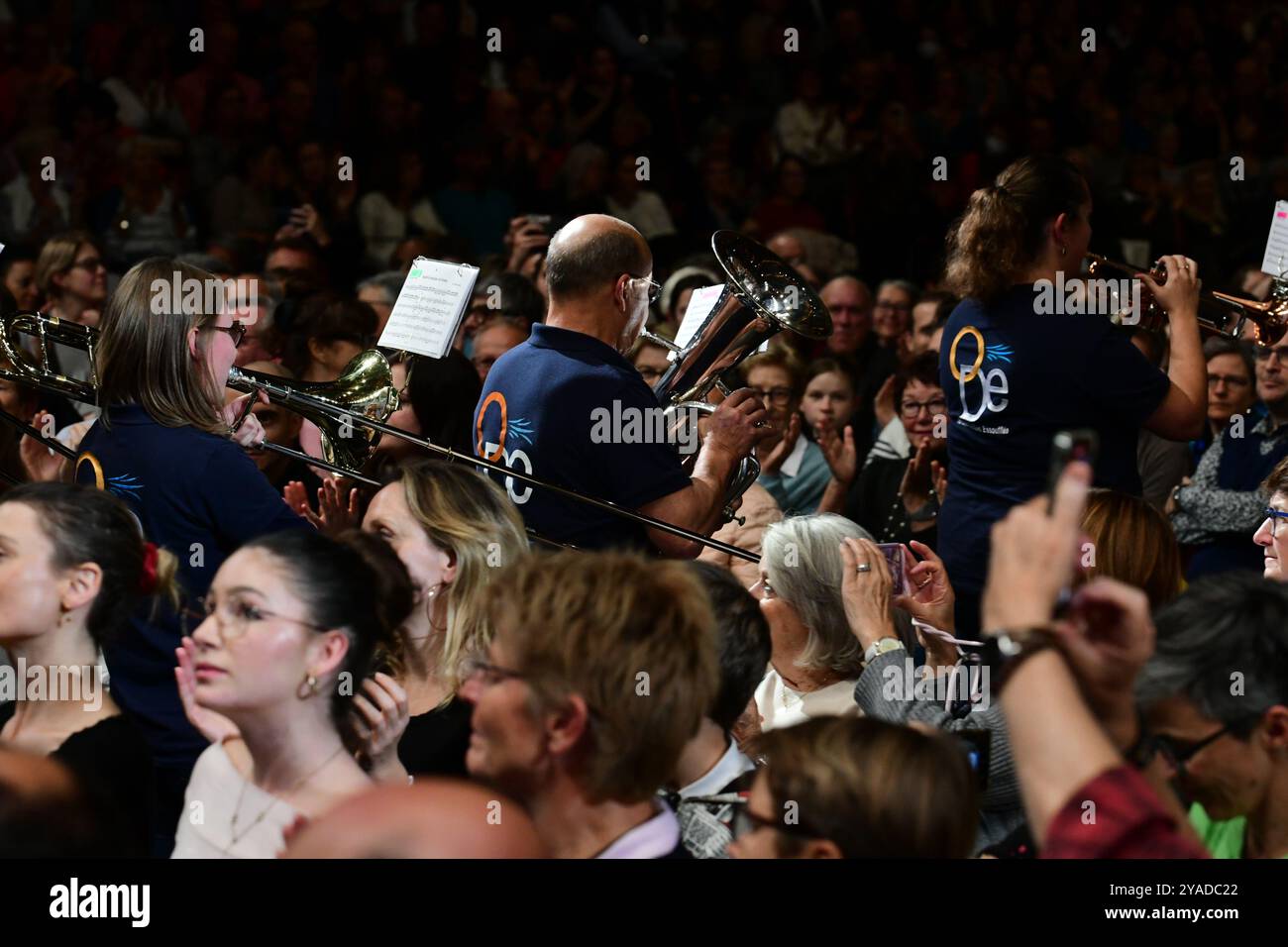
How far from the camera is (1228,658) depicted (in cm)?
240

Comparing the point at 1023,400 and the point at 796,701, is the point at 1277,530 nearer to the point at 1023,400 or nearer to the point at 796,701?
the point at 1023,400

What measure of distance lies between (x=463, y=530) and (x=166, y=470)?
61 centimetres

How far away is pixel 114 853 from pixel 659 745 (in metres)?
0.74

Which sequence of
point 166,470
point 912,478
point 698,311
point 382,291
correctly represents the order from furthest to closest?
point 382,291 < point 912,478 < point 698,311 < point 166,470

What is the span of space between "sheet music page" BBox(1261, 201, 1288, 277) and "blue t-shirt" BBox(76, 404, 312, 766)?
290 cm

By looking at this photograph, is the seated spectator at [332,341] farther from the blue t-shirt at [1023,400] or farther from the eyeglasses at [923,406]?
the blue t-shirt at [1023,400]

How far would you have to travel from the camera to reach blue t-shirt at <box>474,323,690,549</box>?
12.9 feet

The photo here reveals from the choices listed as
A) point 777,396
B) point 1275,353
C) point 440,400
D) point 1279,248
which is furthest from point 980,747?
point 777,396

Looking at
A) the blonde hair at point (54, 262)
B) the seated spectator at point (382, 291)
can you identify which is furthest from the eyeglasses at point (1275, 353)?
the blonde hair at point (54, 262)

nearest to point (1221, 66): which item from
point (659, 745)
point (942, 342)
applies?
point (942, 342)

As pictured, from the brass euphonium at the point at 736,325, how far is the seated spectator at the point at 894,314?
11.2ft

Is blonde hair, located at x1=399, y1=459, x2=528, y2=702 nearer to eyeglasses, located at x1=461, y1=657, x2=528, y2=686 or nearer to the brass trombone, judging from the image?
the brass trombone

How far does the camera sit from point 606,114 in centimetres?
962

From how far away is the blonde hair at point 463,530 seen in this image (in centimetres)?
341
